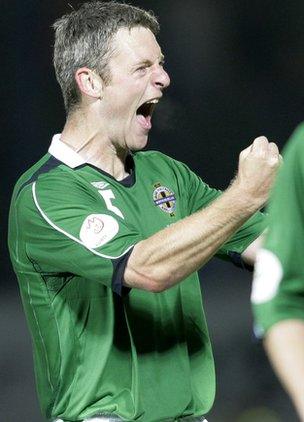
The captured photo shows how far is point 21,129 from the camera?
15.3 feet

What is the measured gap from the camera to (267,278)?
1.76 metres

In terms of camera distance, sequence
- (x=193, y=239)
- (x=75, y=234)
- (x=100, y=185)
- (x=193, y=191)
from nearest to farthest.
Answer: (x=193, y=239)
(x=75, y=234)
(x=100, y=185)
(x=193, y=191)

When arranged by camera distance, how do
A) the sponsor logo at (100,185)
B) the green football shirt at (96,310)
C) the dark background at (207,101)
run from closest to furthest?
1. the green football shirt at (96,310)
2. the sponsor logo at (100,185)
3. the dark background at (207,101)

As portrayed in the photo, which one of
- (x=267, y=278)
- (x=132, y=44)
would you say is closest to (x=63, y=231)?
(x=132, y=44)

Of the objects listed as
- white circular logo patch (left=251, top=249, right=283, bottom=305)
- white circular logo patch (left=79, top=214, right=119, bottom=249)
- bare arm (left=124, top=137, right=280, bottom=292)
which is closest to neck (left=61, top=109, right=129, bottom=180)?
white circular logo patch (left=79, top=214, right=119, bottom=249)

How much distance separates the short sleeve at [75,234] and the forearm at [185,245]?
0.15ft

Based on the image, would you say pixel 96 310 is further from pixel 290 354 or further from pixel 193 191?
pixel 290 354

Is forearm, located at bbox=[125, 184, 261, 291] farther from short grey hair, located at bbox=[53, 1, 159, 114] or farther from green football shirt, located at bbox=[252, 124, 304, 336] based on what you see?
green football shirt, located at bbox=[252, 124, 304, 336]

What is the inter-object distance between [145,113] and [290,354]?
149 centimetres

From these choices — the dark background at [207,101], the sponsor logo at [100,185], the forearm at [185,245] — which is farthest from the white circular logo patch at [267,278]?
the dark background at [207,101]

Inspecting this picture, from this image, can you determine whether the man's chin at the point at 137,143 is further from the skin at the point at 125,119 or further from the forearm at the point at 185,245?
the forearm at the point at 185,245

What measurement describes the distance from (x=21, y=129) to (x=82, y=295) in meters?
1.87

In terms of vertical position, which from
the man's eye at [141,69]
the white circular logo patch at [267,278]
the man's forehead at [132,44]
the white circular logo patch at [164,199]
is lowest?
the white circular logo patch at [164,199]

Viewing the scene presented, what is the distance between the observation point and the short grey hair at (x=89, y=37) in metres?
3.10
